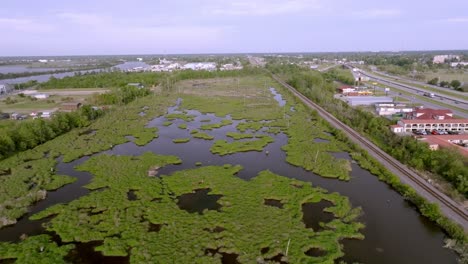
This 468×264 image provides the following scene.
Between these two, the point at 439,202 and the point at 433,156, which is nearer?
the point at 439,202

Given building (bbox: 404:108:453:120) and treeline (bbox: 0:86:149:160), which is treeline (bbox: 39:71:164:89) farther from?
building (bbox: 404:108:453:120)

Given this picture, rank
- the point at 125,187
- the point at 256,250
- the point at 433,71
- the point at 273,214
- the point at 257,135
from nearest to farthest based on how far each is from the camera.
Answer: the point at 256,250, the point at 273,214, the point at 125,187, the point at 257,135, the point at 433,71

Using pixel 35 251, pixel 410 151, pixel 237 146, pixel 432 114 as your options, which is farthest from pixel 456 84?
pixel 35 251

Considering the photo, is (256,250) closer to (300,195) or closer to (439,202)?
(300,195)

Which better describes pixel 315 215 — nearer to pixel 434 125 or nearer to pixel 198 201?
pixel 198 201

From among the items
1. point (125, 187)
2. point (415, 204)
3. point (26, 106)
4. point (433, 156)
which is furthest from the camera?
point (26, 106)

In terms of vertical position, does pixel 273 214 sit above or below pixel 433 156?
below

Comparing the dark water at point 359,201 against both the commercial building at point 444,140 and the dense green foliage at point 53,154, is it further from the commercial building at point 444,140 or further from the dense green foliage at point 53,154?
the commercial building at point 444,140

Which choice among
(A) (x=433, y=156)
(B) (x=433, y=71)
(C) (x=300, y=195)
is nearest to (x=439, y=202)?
(A) (x=433, y=156)
